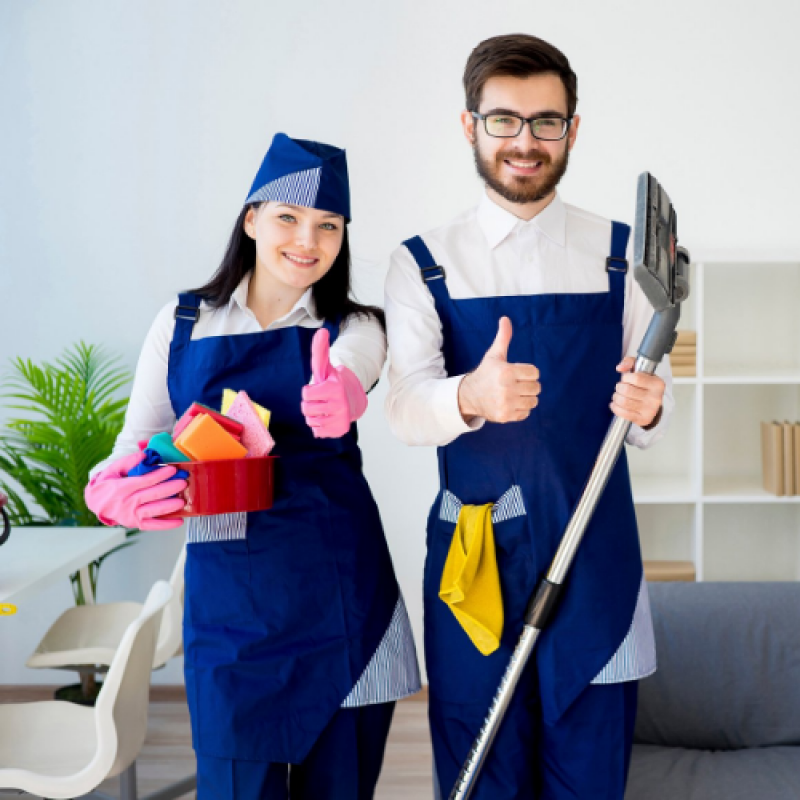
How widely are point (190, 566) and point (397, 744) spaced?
200 centimetres

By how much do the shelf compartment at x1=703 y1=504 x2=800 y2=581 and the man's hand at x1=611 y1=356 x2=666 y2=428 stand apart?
8.66ft

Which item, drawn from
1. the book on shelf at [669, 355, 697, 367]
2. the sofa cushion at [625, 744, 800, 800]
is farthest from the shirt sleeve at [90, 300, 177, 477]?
the book on shelf at [669, 355, 697, 367]

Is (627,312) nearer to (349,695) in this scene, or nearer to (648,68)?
(349,695)

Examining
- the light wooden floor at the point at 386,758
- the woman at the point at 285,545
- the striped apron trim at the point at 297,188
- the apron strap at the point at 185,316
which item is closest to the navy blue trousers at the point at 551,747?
the woman at the point at 285,545

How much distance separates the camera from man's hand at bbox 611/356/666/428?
140 centimetres

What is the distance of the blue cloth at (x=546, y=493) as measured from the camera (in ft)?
4.96

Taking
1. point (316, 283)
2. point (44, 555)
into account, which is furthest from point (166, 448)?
point (44, 555)

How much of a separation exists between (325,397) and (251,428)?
166 millimetres

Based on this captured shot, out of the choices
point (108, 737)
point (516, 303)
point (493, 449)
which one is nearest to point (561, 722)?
point (493, 449)

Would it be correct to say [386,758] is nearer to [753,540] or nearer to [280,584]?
[753,540]

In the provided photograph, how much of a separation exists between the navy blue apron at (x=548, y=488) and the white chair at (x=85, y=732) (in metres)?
0.70

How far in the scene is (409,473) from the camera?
3.76 metres

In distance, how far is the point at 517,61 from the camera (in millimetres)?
1505

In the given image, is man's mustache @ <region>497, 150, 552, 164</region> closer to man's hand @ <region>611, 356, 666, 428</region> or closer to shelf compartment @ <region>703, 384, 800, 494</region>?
man's hand @ <region>611, 356, 666, 428</region>
